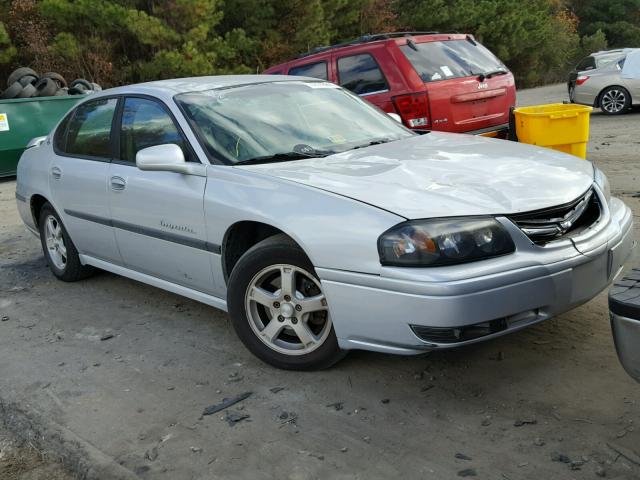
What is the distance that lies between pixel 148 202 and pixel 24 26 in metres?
19.2

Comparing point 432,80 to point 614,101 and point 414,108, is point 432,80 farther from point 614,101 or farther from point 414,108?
point 614,101

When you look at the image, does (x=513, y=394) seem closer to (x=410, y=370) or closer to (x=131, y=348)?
(x=410, y=370)

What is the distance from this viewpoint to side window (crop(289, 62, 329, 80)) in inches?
373

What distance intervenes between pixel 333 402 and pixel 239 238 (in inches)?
42.7

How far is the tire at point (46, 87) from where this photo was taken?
543 inches

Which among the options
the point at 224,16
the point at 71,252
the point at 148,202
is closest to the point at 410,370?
the point at 148,202

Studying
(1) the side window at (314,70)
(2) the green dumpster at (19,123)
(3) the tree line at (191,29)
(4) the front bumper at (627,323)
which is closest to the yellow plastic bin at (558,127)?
(1) the side window at (314,70)

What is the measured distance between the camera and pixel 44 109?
1302cm

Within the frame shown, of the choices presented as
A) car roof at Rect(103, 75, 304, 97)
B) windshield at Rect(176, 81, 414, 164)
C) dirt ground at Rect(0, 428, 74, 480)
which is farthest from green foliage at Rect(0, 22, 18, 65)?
dirt ground at Rect(0, 428, 74, 480)

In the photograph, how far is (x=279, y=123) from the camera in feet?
15.0

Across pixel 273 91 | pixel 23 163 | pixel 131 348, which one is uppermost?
pixel 273 91

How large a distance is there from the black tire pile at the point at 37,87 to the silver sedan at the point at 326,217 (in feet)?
29.0

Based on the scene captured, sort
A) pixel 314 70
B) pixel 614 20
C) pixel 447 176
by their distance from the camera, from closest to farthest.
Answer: pixel 447 176 → pixel 314 70 → pixel 614 20

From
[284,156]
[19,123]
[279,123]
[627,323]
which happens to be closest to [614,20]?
[19,123]
